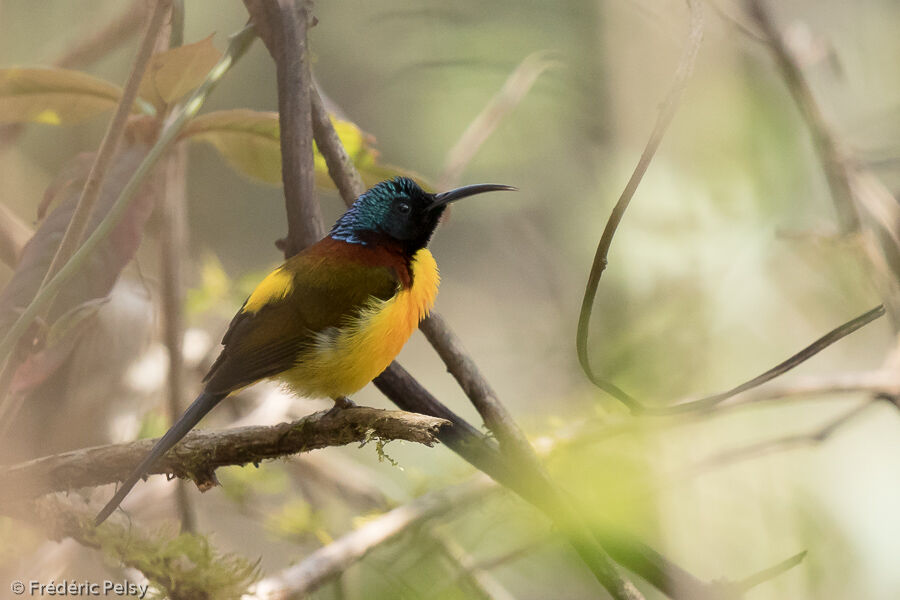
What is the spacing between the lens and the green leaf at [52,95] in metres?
1.04

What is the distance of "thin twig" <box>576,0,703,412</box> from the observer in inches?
31.8

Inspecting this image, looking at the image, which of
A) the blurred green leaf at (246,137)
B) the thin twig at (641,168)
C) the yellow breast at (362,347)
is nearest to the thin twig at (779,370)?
the thin twig at (641,168)

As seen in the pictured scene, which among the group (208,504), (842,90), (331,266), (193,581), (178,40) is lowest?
(208,504)

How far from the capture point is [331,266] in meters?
1.06

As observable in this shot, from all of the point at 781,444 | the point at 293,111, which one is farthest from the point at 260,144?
the point at 781,444

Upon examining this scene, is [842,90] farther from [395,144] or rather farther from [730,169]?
[395,144]

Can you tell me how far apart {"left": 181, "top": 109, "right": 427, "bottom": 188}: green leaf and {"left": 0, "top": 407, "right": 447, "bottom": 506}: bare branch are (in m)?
0.43

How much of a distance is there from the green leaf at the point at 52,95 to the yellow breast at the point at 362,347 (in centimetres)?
43

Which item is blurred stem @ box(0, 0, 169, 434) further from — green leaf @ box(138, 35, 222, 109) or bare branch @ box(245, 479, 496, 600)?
bare branch @ box(245, 479, 496, 600)

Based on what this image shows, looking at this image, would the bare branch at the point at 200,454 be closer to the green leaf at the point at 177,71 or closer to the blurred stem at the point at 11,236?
the blurred stem at the point at 11,236

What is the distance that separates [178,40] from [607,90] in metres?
0.81

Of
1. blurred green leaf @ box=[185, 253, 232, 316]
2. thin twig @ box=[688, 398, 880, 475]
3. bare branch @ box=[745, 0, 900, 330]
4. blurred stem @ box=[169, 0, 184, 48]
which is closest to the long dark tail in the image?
blurred stem @ box=[169, 0, 184, 48]

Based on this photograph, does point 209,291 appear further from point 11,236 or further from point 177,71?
point 177,71

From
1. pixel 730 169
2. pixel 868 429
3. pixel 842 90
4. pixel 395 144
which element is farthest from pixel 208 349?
pixel 842 90
